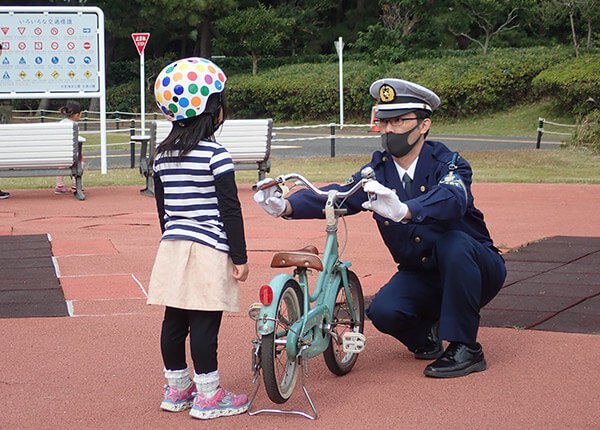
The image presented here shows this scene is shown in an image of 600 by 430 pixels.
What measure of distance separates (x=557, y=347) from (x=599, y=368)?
16.0 inches

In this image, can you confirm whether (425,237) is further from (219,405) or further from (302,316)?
(219,405)

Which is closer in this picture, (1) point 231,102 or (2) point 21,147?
(2) point 21,147

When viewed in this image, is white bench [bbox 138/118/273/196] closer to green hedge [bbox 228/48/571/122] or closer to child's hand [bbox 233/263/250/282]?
child's hand [bbox 233/263/250/282]

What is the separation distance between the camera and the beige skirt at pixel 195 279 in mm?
3928

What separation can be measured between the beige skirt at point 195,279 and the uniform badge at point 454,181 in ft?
3.69

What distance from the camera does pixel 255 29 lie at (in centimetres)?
4228

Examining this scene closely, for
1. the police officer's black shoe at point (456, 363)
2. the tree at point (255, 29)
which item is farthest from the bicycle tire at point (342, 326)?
the tree at point (255, 29)

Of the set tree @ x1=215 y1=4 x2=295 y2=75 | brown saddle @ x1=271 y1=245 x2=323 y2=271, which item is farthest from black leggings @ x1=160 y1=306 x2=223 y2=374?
tree @ x1=215 y1=4 x2=295 y2=75

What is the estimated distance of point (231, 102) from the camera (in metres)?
41.8

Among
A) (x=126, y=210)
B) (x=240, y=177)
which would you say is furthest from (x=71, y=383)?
(x=240, y=177)

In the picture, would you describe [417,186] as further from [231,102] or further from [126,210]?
[231,102]

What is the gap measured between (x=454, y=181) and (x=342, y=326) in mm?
979

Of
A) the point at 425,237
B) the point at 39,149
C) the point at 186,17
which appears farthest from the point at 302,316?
the point at 186,17

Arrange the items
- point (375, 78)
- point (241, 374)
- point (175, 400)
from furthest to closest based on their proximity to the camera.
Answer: point (375, 78) → point (241, 374) → point (175, 400)
